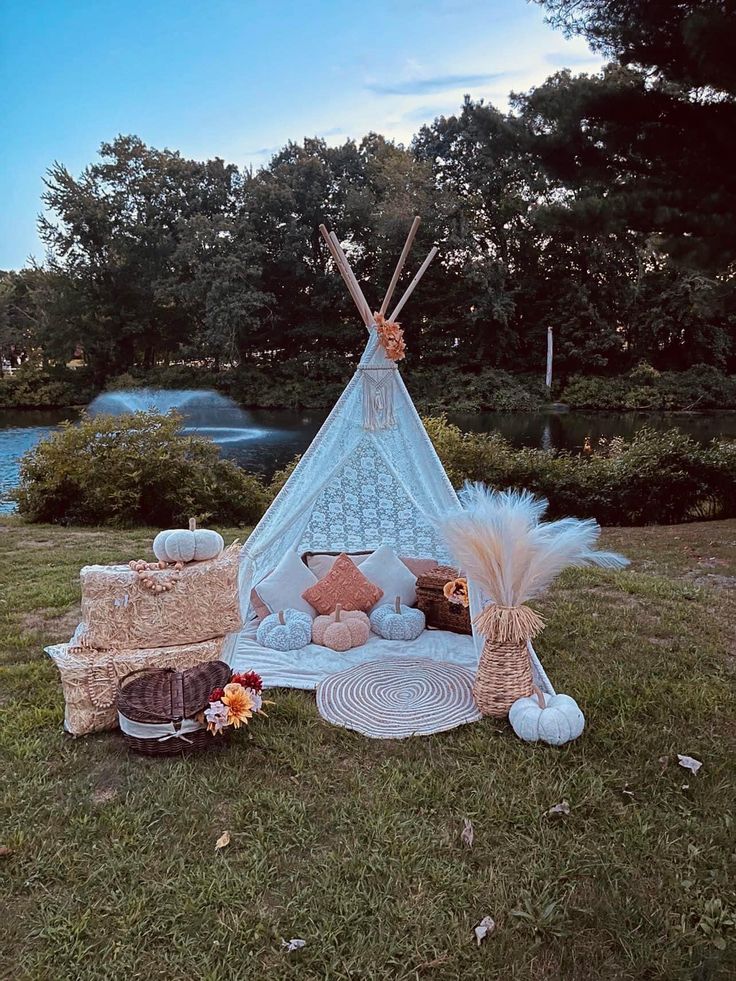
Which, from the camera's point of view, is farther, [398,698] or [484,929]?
[398,698]

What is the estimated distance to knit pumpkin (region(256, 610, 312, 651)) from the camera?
3.70 meters

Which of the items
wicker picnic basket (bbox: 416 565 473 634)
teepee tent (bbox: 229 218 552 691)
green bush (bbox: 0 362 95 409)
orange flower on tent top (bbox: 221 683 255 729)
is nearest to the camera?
orange flower on tent top (bbox: 221 683 255 729)

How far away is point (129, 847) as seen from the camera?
2127 mm

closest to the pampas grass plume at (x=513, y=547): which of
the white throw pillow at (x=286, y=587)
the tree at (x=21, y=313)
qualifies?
the white throw pillow at (x=286, y=587)

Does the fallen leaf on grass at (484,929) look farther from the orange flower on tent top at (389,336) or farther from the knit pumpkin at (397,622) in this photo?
the orange flower on tent top at (389,336)

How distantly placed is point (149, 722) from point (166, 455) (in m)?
5.41

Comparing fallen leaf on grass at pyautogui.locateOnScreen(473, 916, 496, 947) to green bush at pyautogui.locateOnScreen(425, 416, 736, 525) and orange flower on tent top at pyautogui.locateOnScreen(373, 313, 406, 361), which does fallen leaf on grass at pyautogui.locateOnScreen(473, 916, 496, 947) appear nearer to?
orange flower on tent top at pyautogui.locateOnScreen(373, 313, 406, 361)

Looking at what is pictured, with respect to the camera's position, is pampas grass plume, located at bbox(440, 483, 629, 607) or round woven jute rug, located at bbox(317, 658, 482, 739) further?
round woven jute rug, located at bbox(317, 658, 482, 739)

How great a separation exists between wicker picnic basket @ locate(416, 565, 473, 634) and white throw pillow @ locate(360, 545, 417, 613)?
59mm

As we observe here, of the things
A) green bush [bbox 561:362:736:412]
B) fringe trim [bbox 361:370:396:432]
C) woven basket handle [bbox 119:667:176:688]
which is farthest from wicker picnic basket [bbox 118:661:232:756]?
green bush [bbox 561:362:736:412]

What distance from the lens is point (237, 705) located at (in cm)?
265

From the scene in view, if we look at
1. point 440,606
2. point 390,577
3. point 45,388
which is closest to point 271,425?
point 45,388

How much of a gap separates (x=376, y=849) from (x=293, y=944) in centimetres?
43

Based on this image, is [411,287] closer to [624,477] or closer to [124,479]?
[124,479]
